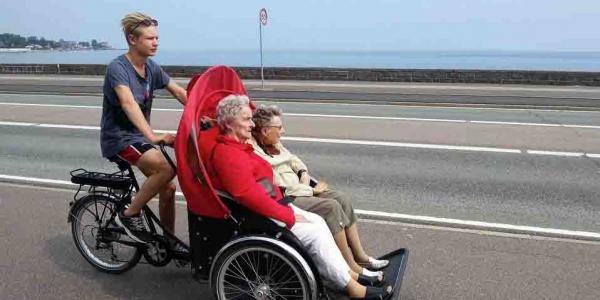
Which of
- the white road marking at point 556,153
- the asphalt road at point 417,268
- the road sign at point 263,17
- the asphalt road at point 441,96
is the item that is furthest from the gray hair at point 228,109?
the road sign at point 263,17

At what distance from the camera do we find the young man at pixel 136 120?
388cm

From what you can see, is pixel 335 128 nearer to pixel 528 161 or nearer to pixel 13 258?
pixel 528 161

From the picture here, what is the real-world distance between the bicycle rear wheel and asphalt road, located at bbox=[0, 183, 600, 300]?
9cm

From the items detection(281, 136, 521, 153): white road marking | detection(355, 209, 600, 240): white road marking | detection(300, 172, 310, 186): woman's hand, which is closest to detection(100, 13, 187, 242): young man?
detection(300, 172, 310, 186): woman's hand

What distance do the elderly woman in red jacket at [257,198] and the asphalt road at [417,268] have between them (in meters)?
0.82

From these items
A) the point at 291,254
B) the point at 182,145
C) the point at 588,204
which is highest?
the point at 182,145

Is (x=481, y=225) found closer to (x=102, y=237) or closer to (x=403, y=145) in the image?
(x=102, y=237)

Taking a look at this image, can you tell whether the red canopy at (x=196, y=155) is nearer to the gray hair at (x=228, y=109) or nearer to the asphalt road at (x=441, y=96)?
the gray hair at (x=228, y=109)

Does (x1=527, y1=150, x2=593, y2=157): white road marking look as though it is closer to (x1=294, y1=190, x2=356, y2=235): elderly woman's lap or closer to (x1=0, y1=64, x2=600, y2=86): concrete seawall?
(x1=294, y1=190, x2=356, y2=235): elderly woman's lap

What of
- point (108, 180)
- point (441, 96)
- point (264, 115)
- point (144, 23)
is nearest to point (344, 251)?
point (264, 115)

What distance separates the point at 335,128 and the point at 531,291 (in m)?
7.88

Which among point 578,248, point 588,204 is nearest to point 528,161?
point 588,204

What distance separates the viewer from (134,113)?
3.82 metres

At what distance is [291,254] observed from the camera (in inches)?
128
